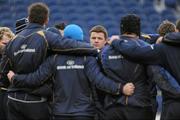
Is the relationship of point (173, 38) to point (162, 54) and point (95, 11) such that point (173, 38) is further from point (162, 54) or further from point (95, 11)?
point (95, 11)

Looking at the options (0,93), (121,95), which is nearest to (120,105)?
(121,95)

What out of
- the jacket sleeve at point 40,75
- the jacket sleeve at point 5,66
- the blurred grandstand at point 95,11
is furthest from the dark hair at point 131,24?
the blurred grandstand at point 95,11

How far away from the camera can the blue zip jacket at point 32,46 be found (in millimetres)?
5508

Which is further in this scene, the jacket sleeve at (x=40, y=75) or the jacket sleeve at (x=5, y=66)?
the jacket sleeve at (x=5, y=66)

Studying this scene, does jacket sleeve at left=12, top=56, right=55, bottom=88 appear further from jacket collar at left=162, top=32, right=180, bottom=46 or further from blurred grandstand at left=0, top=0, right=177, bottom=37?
blurred grandstand at left=0, top=0, right=177, bottom=37

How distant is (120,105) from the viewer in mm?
5352

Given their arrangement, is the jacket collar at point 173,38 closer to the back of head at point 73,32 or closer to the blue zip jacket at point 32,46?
the blue zip jacket at point 32,46

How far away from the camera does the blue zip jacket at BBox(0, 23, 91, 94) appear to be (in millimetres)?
5508

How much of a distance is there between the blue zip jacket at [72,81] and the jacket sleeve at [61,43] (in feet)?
0.40

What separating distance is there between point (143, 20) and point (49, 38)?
9491 mm

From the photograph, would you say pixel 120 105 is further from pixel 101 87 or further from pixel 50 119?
pixel 50 119

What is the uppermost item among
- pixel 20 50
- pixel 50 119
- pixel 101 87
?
pixel 20 50

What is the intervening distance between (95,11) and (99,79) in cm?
982

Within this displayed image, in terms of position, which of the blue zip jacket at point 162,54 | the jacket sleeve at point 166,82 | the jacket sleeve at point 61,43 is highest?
the jacket sleeve at point 61,43
